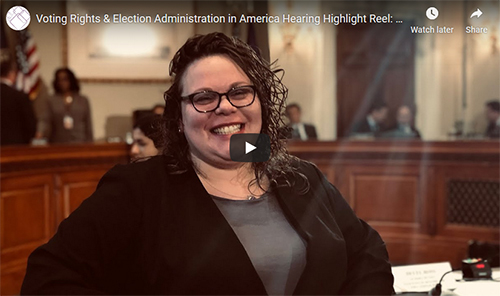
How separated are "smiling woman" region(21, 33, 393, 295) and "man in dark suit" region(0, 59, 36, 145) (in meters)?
2.95

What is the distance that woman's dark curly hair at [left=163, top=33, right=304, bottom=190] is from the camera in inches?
44.7

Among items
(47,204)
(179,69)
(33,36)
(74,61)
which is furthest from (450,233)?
(33,36)

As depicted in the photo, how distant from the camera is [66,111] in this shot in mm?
4879

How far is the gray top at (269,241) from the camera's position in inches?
42.9

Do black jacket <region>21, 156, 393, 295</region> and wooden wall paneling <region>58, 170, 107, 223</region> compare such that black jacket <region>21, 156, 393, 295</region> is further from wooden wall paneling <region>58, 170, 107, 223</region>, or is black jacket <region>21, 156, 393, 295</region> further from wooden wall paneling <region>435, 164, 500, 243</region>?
wooden wall paneling <region>435, 164, 500, 243</region>

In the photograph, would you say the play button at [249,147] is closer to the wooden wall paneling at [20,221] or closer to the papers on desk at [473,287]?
the papers on desk at [473,287]

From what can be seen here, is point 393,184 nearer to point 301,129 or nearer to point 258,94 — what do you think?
point 301,129

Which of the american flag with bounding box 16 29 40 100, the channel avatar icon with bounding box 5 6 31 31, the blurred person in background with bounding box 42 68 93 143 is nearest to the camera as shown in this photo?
the channel avatar icon with bounding box 5 6 31 31

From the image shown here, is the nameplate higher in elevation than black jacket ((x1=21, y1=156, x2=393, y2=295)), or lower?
lower

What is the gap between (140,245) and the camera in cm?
103

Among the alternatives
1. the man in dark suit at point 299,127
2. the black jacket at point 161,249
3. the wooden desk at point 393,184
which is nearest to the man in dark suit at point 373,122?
the man in dark suit at point 299,127

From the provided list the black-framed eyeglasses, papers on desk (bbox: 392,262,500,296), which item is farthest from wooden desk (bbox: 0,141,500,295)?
the black-framed eyeglasses

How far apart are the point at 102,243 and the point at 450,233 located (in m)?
3.39

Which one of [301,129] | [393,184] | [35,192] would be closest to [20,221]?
[35,192]
